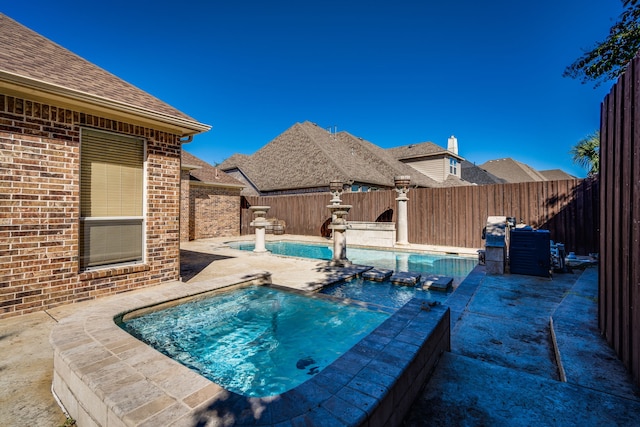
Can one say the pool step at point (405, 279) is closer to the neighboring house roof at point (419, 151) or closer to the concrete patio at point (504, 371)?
the concrete patio at point (504, 371)

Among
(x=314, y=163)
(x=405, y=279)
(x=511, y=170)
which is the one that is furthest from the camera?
(x=511, y=170)

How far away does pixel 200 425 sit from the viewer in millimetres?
1428

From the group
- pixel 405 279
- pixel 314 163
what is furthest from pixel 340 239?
pixel 314 163

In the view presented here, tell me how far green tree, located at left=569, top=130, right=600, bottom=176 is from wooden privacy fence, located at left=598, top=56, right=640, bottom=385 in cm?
1093

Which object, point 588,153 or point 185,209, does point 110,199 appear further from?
point 588,153

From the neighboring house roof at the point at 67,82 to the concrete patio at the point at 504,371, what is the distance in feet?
9.67

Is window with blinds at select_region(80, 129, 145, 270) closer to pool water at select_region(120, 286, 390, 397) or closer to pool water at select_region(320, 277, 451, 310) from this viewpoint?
pool water at select_region(120, 286, 390, 397)

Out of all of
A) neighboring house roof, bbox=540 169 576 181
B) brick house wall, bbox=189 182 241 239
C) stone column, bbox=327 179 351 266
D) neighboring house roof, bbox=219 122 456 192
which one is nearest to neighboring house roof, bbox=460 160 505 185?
neighboring house roof, bbox=540 169 576 181

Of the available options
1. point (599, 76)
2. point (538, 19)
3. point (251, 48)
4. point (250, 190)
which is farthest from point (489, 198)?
point (250, 190)

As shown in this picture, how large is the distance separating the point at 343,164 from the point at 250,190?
8247mm

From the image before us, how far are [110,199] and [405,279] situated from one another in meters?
5.92

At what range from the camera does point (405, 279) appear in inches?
256

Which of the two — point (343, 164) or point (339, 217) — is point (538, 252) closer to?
point (339, 217)

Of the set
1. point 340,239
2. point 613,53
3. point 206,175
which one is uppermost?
point 613,53
